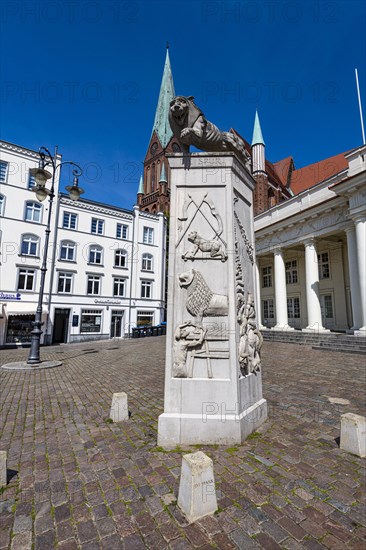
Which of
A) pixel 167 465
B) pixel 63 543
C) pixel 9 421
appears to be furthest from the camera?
pixel 9 421

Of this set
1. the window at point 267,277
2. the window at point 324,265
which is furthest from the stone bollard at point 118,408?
the window at point 267,277

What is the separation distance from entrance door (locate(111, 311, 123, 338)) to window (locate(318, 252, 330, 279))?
2054 centimetres

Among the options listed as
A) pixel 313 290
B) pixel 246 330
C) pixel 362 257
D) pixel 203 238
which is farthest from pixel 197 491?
pixel 313 290

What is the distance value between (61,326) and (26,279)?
6.27 metres

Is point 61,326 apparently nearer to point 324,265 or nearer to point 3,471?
point 324,265

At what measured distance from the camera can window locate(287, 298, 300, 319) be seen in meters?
27.7

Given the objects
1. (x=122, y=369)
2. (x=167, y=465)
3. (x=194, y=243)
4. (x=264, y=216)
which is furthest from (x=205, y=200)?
(x=264, y=216)

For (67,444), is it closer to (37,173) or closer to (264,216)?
(37,173)

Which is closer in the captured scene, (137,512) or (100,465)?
(137,512)

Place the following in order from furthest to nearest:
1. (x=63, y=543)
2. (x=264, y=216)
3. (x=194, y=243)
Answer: (x=264, y=216), (x=194, y=243), (x=63, y=543)

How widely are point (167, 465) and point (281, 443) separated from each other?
5.43ft

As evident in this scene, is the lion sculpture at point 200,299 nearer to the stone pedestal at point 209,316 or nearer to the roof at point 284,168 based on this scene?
the stone pedestal at point 209,316

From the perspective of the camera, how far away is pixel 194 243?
4125 mm

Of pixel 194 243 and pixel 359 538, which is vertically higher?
pixel 194 243
